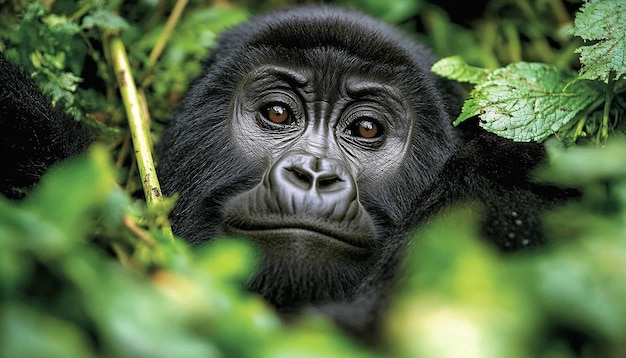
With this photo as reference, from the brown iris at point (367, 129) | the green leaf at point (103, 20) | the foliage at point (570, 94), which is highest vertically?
the green leaf at point (103, 20)

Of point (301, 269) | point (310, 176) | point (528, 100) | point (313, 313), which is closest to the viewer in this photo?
point (313, 313)

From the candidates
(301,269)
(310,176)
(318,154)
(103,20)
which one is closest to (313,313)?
(301,269)

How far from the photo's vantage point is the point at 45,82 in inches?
129

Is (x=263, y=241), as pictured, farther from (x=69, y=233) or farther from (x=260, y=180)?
Result: (x=69, y=233)

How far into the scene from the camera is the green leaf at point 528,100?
267 cm

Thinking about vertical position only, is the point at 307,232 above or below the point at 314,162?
below

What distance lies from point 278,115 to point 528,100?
40.7 inches

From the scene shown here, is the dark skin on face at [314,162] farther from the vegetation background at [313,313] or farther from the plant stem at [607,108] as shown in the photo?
the plant stem at [607,108]

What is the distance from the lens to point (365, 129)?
10.2 ft

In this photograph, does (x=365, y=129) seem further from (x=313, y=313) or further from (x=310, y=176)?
(x=313, y=313)

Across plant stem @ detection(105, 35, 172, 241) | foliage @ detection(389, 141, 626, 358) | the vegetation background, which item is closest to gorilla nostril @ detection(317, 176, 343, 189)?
the vegetation background

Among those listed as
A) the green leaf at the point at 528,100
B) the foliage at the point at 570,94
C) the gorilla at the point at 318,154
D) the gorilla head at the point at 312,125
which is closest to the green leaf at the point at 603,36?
the foliage at the point at 570,94

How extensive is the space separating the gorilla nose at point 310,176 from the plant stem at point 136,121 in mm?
498

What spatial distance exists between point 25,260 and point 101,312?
8.4 inches
